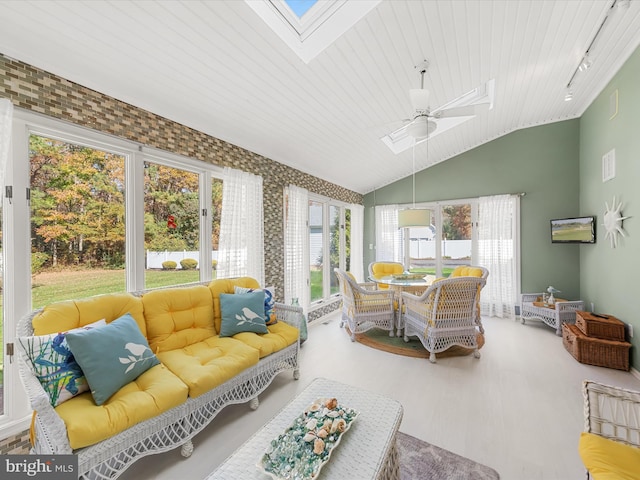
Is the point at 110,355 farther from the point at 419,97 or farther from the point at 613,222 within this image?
the point at 613,222

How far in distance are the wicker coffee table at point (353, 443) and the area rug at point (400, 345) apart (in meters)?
1.92

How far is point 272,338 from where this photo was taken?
250 cm

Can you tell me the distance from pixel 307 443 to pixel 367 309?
8.54ft

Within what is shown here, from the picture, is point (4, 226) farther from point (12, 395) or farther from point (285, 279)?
point (285, 279)

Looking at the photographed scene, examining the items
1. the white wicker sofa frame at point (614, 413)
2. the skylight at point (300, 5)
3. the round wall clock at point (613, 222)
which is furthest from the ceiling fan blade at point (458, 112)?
the white wicker sofa frame at point (614, 413)

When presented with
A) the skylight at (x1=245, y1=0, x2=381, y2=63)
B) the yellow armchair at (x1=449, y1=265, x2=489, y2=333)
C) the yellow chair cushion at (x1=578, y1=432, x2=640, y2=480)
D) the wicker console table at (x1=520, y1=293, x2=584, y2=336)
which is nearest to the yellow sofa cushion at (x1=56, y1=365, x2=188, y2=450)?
the yellow chair cushion at (x1=578, y1=432, x2=640, y2=480)

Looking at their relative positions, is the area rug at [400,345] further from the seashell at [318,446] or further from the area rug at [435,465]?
the seashell at [318,446]

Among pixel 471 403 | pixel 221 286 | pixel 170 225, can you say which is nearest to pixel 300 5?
pixel 170 225

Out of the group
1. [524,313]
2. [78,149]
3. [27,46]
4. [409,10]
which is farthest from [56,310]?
[524,313]

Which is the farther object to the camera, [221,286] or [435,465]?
[221,286]

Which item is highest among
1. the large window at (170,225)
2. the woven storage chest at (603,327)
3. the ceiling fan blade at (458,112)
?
the ceiling fan blade at (458,112)

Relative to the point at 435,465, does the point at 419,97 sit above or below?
above

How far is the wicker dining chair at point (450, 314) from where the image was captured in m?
3.04

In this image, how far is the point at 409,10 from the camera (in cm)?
195
